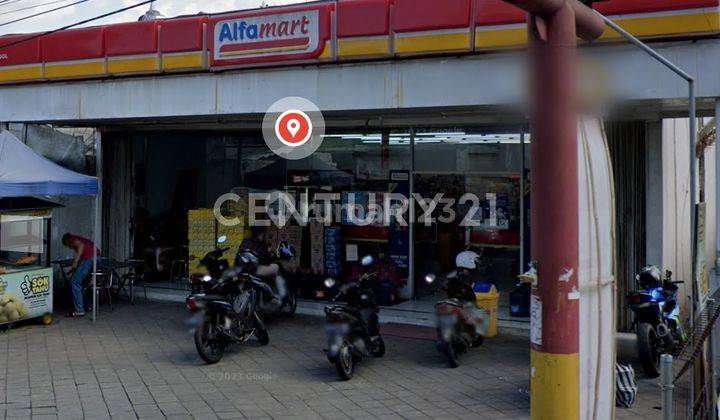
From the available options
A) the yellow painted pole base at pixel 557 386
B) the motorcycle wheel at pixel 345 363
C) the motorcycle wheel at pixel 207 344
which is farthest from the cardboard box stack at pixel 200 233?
the yellow painted pole base at pixel 557 386

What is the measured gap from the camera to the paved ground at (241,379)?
24.2 feet

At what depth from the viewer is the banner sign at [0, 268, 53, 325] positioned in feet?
35.9

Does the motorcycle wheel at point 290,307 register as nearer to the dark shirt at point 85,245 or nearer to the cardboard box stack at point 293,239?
the cardboard box stack at point 293,239

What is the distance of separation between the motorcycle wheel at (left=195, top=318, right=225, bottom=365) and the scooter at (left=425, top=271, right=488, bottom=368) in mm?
2726

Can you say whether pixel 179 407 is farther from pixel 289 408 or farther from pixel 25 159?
pixel 25 159

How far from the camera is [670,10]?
27.3ft

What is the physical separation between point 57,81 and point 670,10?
991cm

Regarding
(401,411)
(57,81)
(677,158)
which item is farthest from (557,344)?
(57,81)

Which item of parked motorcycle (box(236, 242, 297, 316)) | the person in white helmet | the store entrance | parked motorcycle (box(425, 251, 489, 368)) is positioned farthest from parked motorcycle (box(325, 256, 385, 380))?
the store entrance

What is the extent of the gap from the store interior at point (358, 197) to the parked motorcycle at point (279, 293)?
952mm

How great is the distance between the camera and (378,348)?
9.45 m

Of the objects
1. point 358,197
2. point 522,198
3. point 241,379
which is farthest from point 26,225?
point 522,198

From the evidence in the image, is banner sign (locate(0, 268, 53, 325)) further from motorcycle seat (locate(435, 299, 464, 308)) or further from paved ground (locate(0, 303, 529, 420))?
motorcycle seat (locate(435, 299, 464, 308))
